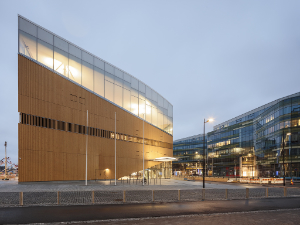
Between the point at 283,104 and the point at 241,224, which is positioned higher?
the point at 283,104

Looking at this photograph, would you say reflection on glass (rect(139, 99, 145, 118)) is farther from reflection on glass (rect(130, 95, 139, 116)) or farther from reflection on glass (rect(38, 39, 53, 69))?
reflection on glass (rect(38, 39, 53, 69))

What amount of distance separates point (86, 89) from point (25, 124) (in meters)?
10.5

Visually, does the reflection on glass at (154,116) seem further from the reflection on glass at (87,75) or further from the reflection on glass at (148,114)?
the reflection on glass at (87,75)

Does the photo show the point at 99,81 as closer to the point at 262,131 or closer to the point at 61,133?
the point at 61,133

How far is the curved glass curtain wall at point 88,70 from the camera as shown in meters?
34.9

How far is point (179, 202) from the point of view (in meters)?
18.8

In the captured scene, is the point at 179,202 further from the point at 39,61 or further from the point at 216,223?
the point at 39,61

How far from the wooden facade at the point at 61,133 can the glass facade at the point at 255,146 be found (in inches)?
1134

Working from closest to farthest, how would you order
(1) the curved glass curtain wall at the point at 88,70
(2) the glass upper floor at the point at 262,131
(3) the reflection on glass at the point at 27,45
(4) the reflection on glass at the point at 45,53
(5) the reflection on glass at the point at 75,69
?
1. (3) the reflection on glass at the point at 27,45
2. (1) the curved glass curtain wall at the point at 88,70
3. (4) the reflection on glass at the point at 45,53
4. (5) the reflection on glass at the point at 75,69
5. (2) the glass upper floor at the point at 262,131

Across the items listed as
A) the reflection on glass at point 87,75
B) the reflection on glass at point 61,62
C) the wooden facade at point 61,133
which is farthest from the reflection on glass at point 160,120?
the reflection on glass at point 61,62

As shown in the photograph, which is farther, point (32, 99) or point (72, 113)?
point (72, 113)

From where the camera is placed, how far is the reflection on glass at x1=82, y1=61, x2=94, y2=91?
135 ft

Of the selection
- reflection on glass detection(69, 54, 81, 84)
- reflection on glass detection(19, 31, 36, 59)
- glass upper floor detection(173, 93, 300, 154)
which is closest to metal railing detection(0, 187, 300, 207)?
reflection on glass detection(19, 31, 36, 59)

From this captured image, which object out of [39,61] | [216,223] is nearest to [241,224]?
[216,223]
